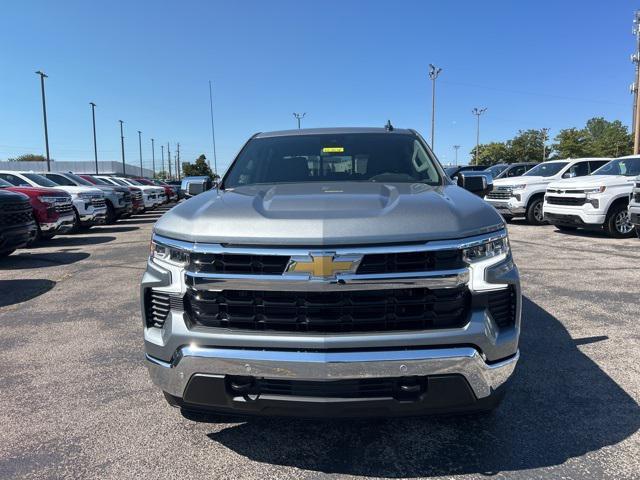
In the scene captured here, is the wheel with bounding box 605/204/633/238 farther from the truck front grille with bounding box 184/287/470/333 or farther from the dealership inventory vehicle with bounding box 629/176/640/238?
the truck front grille with bounding box 184/287/470/333

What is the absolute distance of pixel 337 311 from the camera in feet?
7.19

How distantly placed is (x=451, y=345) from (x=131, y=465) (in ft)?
5.79

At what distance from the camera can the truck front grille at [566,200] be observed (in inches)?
427

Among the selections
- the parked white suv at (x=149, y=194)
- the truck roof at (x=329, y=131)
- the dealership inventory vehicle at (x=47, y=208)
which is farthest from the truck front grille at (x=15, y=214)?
the parked white suv at (x=149, y=194)

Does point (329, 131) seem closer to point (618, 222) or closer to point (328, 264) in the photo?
point (328, 264)

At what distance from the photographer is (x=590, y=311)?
5121mm

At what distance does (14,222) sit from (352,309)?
27.0ft

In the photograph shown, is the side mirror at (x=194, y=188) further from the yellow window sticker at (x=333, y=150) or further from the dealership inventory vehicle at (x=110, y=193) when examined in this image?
the dealership inventory vehicle at (x=110, y=193)

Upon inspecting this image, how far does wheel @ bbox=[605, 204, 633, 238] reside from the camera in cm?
1060

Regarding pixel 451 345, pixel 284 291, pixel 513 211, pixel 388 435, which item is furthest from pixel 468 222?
pixel 513 211

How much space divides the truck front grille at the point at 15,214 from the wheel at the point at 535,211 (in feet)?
40.3

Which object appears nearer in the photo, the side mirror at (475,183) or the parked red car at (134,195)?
the side mirror at (475,183)

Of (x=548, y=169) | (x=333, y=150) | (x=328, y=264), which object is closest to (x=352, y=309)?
(x=328, y=264)

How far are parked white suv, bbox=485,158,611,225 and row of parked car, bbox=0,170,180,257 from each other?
9.14 metres
